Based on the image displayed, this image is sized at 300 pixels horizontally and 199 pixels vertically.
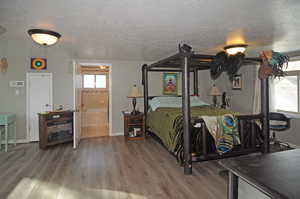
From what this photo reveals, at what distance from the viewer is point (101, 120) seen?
6863 millimetres

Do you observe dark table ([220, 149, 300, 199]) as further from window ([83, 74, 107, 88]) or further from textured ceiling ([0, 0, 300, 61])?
window ([83, 74, 107, 88])

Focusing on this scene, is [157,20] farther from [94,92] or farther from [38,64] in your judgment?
[94,92]

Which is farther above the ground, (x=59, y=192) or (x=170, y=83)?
(x=170, y=83)

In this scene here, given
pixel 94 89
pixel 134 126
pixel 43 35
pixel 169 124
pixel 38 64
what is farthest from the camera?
pixel 94 89

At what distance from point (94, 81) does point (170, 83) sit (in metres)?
Result: 4.99

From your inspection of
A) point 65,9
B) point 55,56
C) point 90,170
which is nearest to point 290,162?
point 65,9

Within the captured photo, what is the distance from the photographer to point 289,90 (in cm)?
395

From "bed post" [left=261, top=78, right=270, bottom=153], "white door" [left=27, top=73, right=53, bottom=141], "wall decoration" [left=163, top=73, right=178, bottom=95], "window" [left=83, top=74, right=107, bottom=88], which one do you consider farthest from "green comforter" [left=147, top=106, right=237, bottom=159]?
"window" [left=83, top=74, right=107, bottom=88]

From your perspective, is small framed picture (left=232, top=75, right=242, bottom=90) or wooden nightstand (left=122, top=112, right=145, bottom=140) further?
small framed picture (left=232, top=75, right=242, bottom=90)

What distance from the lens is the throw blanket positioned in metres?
2.62

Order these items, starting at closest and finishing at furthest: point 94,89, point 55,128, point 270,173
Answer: point 270,173
point 55,128
point 94,89

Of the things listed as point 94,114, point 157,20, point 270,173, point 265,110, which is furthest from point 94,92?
point 270,173

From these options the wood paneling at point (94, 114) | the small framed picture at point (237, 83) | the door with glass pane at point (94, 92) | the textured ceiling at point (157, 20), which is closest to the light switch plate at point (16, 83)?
the textured ceiling at point (157, 20)

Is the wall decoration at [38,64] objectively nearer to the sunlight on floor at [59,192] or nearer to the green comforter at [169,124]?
the sunlight on floor at [59,192]
